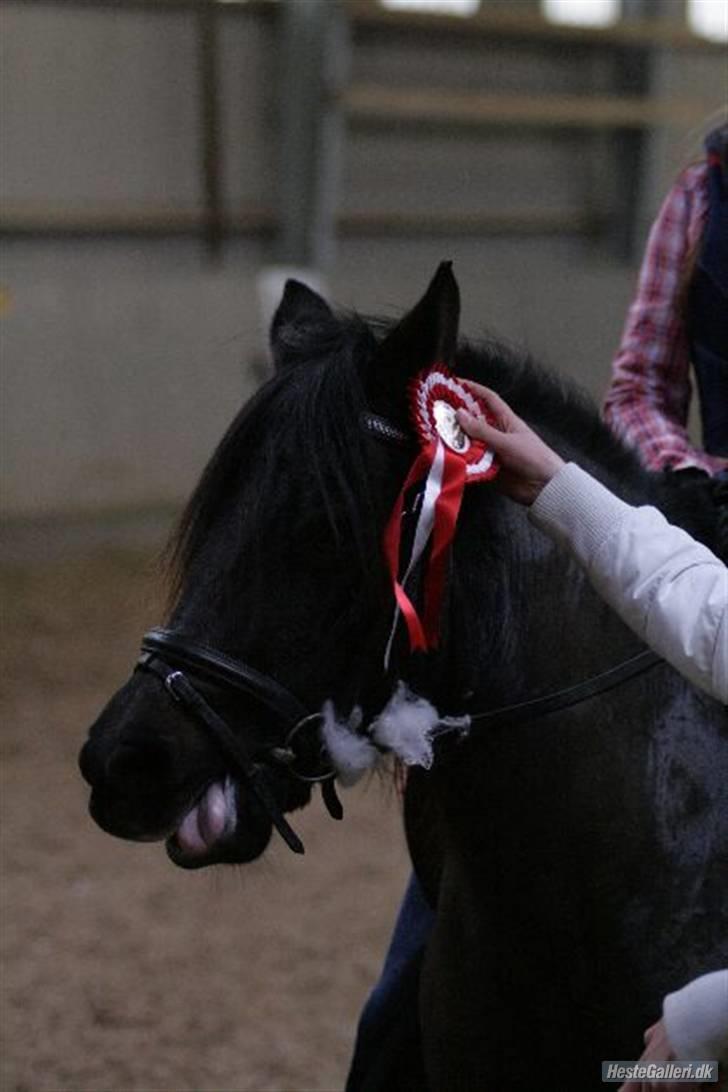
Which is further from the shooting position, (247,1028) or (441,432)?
(247,1028)

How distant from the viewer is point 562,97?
10578 mm

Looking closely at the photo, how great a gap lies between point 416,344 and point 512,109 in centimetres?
848

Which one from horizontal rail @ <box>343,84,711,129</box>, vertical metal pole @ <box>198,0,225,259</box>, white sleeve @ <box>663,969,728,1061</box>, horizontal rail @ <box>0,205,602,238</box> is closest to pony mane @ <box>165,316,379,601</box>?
white sleeve @ <box>663,969,728,1061</box>

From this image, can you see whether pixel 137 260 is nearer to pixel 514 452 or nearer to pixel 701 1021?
pixel 514 452

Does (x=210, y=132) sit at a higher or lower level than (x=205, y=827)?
higher

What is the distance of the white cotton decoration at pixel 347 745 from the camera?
201 cm

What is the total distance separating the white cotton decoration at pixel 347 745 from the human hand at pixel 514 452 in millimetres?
326

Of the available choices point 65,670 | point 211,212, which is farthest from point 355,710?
point 211,212

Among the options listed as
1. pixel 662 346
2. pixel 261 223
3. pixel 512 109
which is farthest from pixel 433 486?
pixel 512 109

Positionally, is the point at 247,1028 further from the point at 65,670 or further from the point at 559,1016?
the point at 65,670

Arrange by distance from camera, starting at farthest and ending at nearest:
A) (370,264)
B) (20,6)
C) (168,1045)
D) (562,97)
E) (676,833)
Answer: (562,97) < (370,264) < (20,6) < (168,1045) < (676,833)

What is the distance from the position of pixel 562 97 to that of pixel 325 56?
205 cm

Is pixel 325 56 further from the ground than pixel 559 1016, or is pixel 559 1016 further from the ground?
pixel 325 56

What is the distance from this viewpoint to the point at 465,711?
6.99ft
